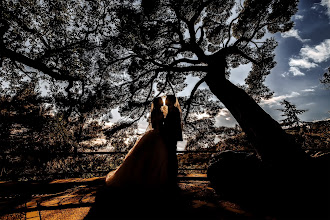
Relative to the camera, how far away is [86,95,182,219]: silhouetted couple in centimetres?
218

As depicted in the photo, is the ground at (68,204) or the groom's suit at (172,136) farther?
the groom's suit at (172,136)

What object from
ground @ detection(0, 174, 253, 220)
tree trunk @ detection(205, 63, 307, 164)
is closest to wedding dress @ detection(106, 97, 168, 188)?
ground @ detection(0, 174, 253, 220)

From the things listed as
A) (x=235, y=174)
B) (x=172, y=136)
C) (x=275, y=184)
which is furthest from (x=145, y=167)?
(x=275, y=184)

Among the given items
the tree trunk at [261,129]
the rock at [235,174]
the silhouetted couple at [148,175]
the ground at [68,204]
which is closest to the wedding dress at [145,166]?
the silhouetted couple at [148,175]

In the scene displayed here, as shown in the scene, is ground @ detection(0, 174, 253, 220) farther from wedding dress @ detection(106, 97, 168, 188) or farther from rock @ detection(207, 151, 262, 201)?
wedding dress @ detection(106, 97, 168, 188)

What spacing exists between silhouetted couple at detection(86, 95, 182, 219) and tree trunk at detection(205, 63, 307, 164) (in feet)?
8.40

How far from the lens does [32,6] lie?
5.97m

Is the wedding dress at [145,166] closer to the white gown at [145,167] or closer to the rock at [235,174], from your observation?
the white gown at [145,167]

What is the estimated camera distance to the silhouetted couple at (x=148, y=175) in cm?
218

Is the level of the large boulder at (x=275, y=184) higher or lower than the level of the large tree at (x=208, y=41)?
lower

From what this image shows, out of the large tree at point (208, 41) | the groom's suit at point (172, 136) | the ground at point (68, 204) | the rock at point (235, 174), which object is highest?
the large tree at point (208, 41)

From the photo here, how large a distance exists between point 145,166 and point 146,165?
26 mm

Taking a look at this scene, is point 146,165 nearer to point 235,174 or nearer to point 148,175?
point 148,175

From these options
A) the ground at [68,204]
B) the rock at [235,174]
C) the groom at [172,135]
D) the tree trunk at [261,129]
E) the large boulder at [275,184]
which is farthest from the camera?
the tree trunk at [261,129]
